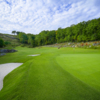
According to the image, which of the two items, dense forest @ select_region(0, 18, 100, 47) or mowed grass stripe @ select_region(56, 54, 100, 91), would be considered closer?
→ mowed grass stripe @ select_region(56, 54, 100, 91)

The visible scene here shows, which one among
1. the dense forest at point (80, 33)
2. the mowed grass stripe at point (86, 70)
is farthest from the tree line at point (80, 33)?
the mowed grass stripe at point (86, 70)

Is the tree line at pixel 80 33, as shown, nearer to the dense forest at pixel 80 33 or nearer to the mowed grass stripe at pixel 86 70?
the dense forest at pixel 80 33

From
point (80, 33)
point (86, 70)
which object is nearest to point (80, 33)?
point (80, 33)

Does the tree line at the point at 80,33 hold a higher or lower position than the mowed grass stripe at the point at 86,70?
higher

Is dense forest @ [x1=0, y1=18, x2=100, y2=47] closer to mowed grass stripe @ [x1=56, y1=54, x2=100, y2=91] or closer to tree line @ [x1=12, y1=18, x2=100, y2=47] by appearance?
tree line @ [x1=12, y1=18, x2=100, y2=47]

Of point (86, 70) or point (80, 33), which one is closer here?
point (86, 70)

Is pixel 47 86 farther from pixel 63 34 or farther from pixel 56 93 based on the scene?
pixel 63 34

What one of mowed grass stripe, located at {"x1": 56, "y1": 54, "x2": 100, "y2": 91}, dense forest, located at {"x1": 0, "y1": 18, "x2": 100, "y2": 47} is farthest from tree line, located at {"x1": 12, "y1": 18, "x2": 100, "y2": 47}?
mowed grass stripe, located at {"x1": 56, "y1": 54, "x2": 100, "y2": 91}

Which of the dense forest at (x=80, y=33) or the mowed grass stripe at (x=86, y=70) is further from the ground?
the dense forest at (x=80, y=33)

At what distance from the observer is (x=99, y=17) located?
29328 mm

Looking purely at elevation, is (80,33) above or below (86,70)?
above

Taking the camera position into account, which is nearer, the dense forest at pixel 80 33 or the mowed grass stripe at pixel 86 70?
the mowed grass stripe at pixel 86 70

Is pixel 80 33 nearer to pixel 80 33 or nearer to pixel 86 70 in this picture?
pixel 80 33

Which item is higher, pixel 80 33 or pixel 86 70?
pixel 80 33
